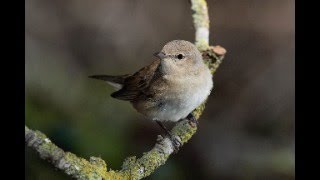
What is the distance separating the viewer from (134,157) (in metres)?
2.12

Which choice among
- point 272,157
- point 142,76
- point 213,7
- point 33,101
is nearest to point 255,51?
point 213,7

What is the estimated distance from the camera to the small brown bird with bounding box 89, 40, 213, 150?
8.52 feet

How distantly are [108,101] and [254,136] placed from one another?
103 centimetres

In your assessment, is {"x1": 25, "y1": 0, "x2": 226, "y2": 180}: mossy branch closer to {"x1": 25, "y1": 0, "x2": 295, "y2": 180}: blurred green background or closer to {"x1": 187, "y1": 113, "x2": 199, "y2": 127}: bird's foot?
{"x1": 187, "y1": 113, "x2": 199, "y2": 127}: bird's foot

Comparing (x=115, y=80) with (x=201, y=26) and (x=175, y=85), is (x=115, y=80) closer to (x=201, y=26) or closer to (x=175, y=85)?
(x=175, y=85)

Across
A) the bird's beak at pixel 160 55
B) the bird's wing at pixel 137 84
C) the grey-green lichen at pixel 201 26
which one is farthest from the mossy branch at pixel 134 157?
the bird's beak at pixel 160 55

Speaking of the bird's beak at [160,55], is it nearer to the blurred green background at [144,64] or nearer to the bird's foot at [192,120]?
the bird's foot at [192,120]

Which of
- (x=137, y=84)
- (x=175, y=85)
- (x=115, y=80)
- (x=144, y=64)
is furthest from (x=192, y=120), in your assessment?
(x=144, y=64)

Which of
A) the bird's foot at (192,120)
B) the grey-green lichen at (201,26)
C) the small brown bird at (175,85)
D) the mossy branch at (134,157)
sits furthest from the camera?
the grey-green lichen at (201,26)

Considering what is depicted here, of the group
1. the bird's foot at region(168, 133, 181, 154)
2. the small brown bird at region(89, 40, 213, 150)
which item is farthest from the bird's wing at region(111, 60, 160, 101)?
the bird's foot at region(168, 133, 181, 154)

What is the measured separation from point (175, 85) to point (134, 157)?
65 cm

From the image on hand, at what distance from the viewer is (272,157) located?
3076mm

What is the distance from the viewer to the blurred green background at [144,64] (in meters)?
2.81
